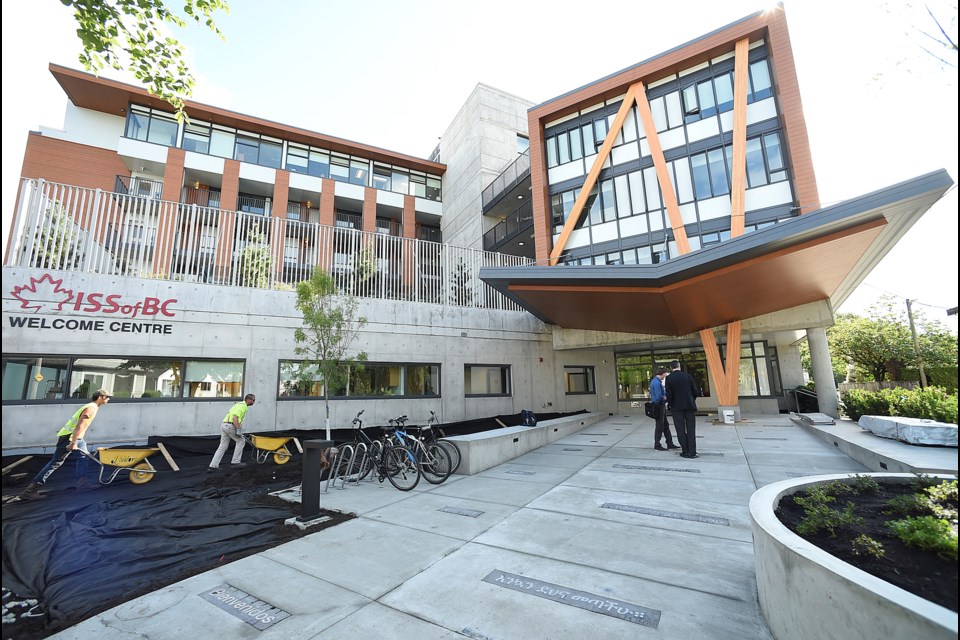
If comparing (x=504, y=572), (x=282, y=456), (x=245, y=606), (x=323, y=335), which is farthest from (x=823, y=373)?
(x=245, y=606)

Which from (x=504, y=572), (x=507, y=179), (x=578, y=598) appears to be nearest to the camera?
(x=578, y=598)

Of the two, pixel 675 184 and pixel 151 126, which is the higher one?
pixel 151 126

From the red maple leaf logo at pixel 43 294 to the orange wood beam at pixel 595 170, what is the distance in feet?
54.9

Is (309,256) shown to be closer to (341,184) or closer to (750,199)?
(750,199)

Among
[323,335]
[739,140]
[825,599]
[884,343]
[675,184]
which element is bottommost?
[825,599]

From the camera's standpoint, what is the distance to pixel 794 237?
1011 cm

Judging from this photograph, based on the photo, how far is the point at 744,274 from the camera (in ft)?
37.6

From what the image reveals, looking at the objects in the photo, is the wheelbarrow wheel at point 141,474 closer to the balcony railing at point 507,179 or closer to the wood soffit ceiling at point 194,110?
the balcony railing at point 507,179

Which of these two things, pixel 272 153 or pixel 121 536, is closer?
pixel 121 536

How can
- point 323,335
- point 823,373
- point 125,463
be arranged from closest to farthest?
point 125,463 < point 323,335 < point 823,373

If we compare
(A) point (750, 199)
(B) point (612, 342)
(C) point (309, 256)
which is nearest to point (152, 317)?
(C) point (309, 256)

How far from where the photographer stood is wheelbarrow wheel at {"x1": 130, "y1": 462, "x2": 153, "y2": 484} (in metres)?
8.48

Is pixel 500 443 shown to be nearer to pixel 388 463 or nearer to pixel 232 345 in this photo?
pixel 388 463

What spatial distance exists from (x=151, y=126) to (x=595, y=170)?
26.7 metres
